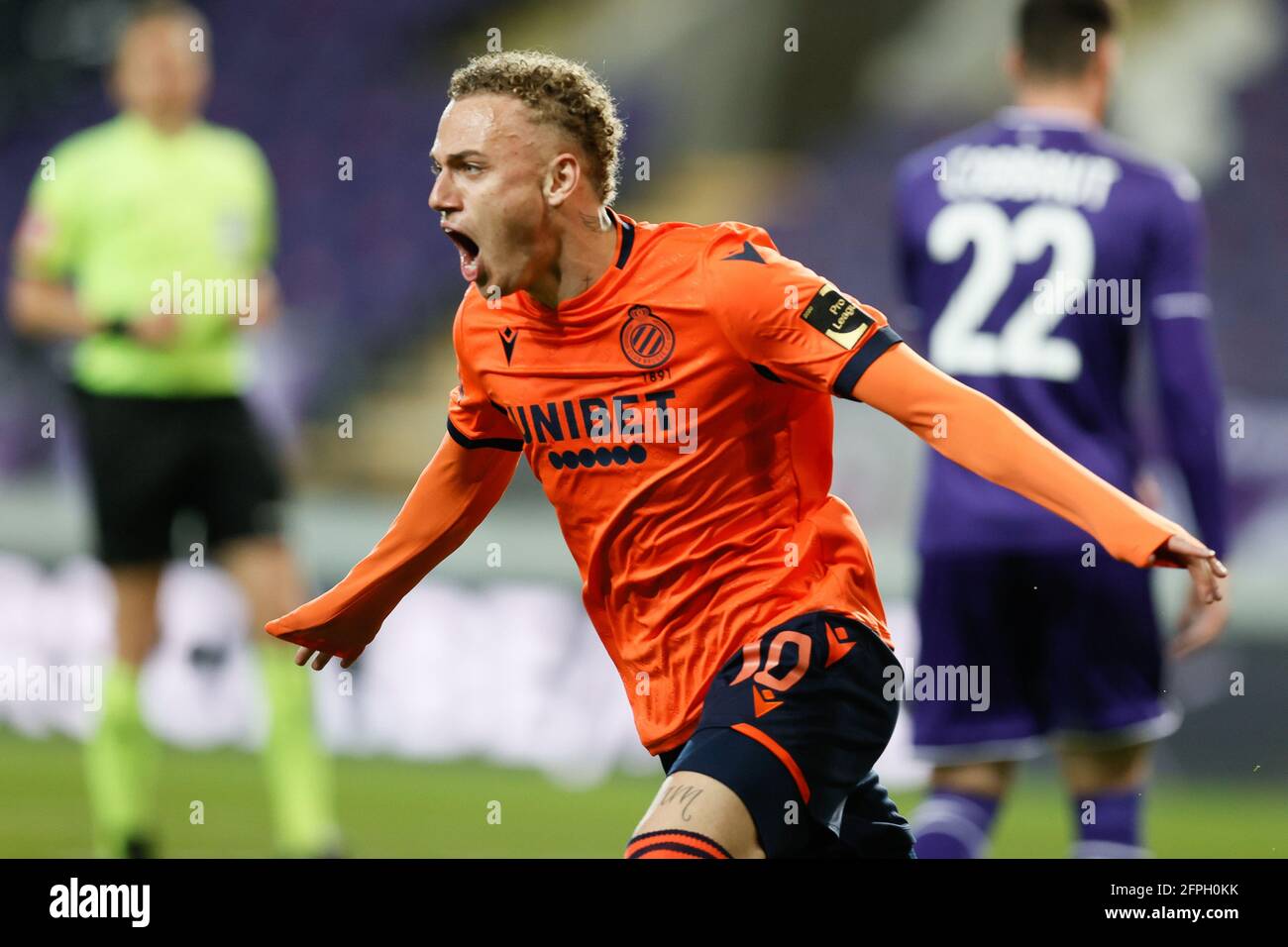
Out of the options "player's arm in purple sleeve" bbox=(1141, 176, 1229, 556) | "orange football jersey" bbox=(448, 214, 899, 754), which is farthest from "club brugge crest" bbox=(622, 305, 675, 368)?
"player's arm in purple sleeve" bbox=(1141, 176, 1229, 556)

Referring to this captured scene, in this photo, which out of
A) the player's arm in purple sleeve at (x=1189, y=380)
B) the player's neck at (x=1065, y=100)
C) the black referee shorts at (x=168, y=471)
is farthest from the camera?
the black referee shorts at (x=168, y=471)

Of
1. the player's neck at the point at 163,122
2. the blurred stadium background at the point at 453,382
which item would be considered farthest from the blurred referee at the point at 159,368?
the blurred stadium background at the point at 453,382

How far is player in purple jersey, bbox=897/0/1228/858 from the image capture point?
4.70 metres

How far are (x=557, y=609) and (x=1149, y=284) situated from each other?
13.7 feet

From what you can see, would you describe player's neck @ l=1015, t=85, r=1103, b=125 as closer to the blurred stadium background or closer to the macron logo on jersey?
the macron logo on jersey

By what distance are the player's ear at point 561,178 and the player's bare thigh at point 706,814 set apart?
1069mm

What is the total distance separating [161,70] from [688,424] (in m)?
3.83

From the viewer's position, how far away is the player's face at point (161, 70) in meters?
6.51

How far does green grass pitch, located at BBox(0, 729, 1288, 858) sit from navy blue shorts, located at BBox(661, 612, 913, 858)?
3.36 metres

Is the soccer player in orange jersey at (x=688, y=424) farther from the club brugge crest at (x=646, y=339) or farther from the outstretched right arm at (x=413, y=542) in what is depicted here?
the outstretched right arm at (x=413, y=542)

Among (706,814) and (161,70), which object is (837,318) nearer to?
(706,814)

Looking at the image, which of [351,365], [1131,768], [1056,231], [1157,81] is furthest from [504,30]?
[1131,768]

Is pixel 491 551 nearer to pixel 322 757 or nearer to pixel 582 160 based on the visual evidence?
pixel 322 757

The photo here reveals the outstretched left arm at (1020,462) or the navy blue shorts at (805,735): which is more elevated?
the outstretched left arm at (1020,462)
